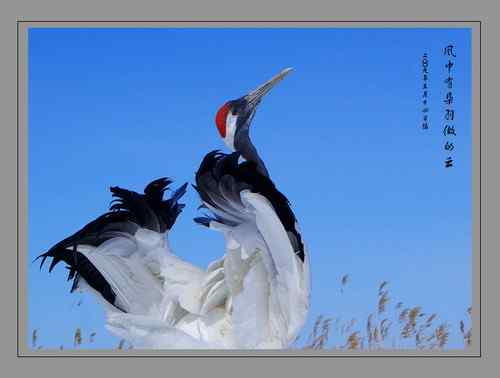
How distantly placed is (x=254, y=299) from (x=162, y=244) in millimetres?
1703

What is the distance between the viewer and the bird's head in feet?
44.1

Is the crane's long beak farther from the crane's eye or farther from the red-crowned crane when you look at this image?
the crane's eye

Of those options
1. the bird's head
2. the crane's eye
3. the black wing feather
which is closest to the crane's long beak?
the bird's head

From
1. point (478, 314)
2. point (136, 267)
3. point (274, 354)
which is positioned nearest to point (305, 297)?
point (274, 354)

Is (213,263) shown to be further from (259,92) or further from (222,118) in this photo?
(259,92)

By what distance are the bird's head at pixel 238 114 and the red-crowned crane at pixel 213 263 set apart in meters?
0.01

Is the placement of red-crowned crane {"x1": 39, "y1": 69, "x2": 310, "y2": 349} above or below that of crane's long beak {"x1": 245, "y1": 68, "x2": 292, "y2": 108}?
below

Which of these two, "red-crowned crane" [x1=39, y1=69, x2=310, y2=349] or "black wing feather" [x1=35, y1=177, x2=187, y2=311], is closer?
"red-crowned crane" [x1=39, y1=69, x2=310, y2=349]

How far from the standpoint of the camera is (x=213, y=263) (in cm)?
1305

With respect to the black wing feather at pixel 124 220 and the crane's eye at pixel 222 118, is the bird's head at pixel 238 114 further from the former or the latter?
the black wing feather at pixel 124 220

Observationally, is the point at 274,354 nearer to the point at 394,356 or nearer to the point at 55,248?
the point at 394,356

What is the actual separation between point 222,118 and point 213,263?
149cm

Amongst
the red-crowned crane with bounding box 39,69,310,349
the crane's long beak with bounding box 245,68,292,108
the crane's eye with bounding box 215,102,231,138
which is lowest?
the red-crowned crane with bounding box 39,69,310,349

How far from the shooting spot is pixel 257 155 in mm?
13367
